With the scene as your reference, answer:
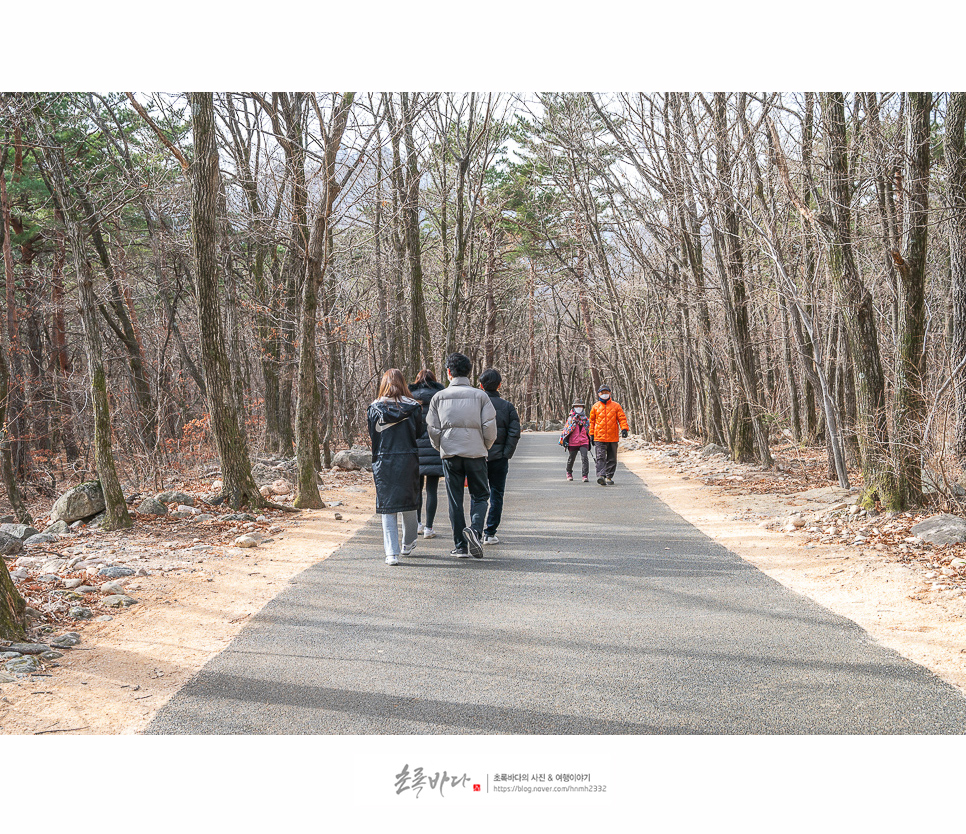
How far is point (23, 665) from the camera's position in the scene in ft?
16.1

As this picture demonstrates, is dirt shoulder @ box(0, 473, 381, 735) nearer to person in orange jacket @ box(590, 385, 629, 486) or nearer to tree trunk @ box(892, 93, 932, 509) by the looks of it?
person in orange jacket @ box(590, 385, 629, 486)

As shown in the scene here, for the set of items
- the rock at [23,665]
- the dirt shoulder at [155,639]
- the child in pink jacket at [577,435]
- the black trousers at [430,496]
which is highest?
the child in pink jacket at [577,435]

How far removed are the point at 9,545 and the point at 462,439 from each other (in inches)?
231

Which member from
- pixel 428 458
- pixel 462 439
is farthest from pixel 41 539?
pixel 462 439

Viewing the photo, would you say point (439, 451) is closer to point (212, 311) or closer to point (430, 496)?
point (430, 496)

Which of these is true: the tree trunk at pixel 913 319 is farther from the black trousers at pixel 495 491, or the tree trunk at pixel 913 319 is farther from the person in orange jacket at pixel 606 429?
the person in orange jacket at pixel 606 429

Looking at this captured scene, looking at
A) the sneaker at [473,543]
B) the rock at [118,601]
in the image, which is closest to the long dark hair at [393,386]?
the sneaker at [473,543]

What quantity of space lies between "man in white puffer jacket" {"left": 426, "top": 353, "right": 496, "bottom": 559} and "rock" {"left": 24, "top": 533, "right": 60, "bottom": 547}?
17.0ft

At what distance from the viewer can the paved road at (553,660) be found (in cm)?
389

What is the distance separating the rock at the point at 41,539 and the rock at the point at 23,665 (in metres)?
5.21

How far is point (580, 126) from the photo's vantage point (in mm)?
22062

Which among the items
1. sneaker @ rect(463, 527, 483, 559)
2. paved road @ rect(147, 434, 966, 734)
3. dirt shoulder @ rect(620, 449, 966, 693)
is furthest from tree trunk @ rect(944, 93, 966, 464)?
sneaker @ rect(463, 527, 483, 559)

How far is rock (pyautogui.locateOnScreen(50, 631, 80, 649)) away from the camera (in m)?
5.43
